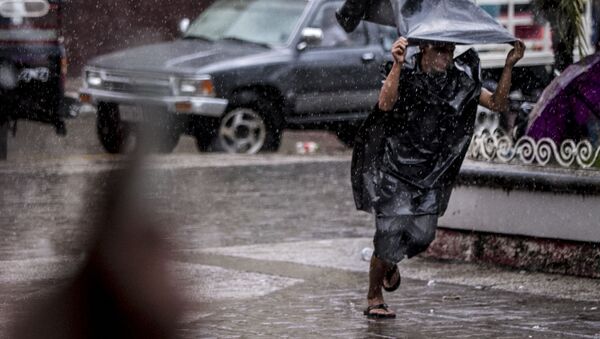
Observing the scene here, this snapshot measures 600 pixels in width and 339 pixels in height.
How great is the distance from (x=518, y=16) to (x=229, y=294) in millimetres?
10424

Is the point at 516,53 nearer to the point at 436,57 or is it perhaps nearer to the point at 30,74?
the point at 436,57

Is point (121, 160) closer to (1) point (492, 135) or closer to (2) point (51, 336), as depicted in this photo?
(2) point (51, 336)

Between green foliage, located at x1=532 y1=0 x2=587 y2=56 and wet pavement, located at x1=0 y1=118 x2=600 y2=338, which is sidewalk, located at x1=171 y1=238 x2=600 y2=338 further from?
green foliage, located at x1=532 y1=0 x2=587 y2=56

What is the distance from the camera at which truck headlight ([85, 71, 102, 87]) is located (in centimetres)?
1633

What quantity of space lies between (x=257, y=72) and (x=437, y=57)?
30.9 feet

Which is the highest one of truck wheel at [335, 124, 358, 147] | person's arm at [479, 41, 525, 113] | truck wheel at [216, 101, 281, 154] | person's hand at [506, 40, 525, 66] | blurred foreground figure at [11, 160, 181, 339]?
blurred foreground figure at [11, 160, 181, 339]

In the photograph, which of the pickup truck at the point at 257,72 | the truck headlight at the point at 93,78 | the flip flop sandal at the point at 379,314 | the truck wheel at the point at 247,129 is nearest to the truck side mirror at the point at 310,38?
the pickup truck at the point at 257,72

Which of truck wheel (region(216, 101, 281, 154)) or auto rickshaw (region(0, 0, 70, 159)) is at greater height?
auto rickshaw (region(0, 0, 70, 159))

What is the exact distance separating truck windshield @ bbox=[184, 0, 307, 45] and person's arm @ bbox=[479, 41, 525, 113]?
9.89m

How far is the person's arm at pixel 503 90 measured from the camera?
6.28 meters

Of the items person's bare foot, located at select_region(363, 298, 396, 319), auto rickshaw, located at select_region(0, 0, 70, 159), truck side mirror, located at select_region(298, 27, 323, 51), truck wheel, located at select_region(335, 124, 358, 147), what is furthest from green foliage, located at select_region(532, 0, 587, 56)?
truck wheel, located at select_region(335, 124, 358, 147)

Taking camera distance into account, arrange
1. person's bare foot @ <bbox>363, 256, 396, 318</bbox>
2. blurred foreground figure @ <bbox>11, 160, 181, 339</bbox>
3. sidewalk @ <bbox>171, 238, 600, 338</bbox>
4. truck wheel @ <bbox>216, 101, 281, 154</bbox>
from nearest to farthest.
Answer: blurred foreground figure @ <bbox>11, 160, 181, 339</bbox> → sidewalk @ <bbox>171, 238, 600, 338</bbox> → person's bare foot @ <bbox>363, 256, 396, 318</bbox> → truck wheel @ <bbox>216, 101, 281, 154</bbox>

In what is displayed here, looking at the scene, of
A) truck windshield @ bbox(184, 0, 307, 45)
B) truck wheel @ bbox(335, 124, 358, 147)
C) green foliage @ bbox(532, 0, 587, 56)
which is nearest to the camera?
green foliage @ bbox(532, 0, 587, 56)

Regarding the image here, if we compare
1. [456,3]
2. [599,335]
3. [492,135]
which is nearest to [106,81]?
[492,135]
